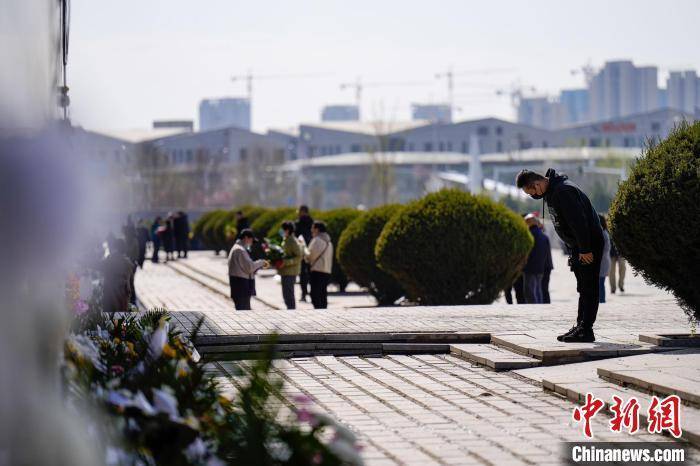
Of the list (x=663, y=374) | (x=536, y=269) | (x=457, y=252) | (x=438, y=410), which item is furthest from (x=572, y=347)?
(x=536, y=269)

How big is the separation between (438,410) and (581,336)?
296 cm

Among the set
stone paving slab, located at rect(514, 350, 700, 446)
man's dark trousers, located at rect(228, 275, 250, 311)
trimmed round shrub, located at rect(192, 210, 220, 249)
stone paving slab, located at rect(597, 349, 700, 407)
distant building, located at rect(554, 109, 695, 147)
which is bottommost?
trimmed round shrub, located at rect(192, 210, 220, 249)

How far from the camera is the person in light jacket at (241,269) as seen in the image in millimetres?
17984

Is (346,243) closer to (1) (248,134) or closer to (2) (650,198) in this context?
(2) (650,198)

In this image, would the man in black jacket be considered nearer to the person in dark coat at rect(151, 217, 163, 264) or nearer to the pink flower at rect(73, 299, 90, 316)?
the pink flower at rect(73, 299, 90, 316)

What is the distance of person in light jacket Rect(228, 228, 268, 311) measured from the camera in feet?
59.0

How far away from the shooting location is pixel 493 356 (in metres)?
10.8

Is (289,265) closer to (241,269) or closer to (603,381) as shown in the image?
(241,269)

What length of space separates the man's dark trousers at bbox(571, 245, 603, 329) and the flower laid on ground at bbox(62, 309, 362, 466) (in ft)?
18.6

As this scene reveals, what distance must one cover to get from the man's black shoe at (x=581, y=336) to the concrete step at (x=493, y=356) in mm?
491

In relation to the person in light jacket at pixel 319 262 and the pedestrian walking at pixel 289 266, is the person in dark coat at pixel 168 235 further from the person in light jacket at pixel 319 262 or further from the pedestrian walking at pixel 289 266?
the person in light jacket at pixel 319 262

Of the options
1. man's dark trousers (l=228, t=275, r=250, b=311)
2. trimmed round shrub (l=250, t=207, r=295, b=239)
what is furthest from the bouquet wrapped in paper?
trimmed round shrub (l=250, t=207, r=295, b=239)

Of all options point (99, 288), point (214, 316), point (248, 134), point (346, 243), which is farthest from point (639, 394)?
point (248, 134)

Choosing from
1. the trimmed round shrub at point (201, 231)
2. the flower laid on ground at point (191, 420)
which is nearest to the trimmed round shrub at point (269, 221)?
the trimmed round shrub at point (201, 231)
